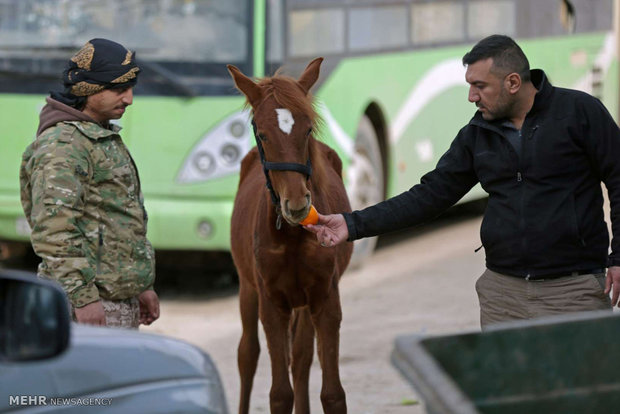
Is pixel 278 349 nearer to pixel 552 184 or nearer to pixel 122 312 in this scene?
pixel 122 312

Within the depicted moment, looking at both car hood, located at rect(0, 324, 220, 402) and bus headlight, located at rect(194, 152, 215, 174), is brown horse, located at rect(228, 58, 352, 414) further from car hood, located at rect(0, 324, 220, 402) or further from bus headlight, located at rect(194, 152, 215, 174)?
bus headlight, located at rect(194, 152, 215, 174)

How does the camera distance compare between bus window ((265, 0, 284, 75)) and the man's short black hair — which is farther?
bus window ((265, 0, 284, 75))

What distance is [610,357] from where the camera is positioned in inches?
130

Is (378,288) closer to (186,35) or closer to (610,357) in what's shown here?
(186,35)

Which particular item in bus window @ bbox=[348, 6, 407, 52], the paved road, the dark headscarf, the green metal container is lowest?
the paved road

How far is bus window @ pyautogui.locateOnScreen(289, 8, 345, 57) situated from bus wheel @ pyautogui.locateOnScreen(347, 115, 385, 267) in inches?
31.8

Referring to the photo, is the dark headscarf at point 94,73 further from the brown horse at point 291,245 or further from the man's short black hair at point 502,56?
the man's short black hair at point 502,56

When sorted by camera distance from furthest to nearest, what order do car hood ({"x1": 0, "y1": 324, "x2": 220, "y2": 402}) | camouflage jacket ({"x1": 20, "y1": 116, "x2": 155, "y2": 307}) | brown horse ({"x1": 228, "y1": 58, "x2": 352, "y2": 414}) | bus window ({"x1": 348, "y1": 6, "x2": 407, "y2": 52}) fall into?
bus window ({"x1": 348, "y1": 6, "x2": 407, "y2": 52}) → brown horse ({"x1": 228, "y1": 58, "x2": 352, "y2": 414}) → camouflage jacket ({"x1": 20, "y1": 116, "x2": 155, "y2": 307}) → car hood ({"x1": 0, "y1": 324, "x2": 220, "y2": 402})

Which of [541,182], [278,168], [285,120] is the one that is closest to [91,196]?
[278,168]

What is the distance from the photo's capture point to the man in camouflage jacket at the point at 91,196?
4.42 meters

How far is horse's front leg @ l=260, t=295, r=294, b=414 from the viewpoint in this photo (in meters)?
5.77

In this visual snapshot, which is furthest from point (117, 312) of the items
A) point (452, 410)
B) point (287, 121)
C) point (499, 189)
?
point (452, 410)

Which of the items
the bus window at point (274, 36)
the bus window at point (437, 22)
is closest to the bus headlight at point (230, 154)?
the bus window at point (274, 36)

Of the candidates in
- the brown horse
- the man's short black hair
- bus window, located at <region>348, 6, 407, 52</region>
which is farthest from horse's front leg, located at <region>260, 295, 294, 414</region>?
bus window, located at <region>348, 6, 407, 52</region>
